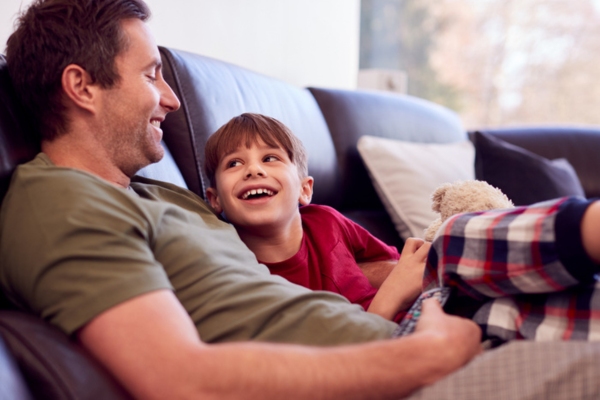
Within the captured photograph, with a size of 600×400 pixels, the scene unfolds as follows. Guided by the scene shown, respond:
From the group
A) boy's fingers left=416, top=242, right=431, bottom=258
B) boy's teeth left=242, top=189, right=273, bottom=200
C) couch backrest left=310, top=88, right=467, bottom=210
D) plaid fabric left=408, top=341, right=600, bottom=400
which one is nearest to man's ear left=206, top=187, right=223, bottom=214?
boy's teeth left=242, top=189, right=273, bottom=200

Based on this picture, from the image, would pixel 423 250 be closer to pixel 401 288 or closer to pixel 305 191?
pixel 401 288

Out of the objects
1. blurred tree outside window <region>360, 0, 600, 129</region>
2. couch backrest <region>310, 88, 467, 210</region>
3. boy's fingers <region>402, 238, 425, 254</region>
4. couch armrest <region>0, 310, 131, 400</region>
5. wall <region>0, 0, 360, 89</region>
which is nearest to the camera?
couch armrest <region>0, 310, 131, 400</region>

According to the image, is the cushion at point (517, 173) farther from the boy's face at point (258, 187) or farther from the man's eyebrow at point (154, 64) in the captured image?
the man's eyebrow at point (154, 64)

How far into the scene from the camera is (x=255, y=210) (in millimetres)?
1268

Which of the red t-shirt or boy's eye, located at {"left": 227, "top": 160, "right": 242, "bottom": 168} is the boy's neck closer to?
the red t-shirt

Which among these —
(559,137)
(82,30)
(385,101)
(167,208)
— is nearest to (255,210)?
(167,208)

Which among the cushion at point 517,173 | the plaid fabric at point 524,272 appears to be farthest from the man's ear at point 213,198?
the cushion at point 517,173

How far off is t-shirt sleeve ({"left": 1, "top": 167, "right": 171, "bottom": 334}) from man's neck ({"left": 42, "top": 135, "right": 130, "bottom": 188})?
0.19 m

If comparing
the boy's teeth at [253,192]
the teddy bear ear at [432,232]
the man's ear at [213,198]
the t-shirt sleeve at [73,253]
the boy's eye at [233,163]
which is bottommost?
the teddy bear ear at [432,232]

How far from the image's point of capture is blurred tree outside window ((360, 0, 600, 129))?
4.19 meters

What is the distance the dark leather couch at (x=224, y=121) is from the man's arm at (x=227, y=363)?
4cm

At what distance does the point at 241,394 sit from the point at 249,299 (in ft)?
0.69

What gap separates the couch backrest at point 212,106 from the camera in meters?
1.50

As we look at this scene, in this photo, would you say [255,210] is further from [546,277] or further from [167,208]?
[546,277]
